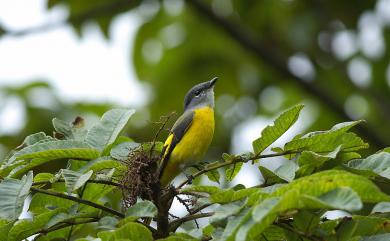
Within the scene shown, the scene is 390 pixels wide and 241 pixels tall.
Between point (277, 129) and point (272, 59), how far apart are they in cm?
407

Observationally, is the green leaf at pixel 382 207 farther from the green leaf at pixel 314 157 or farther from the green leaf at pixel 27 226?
the green leaf at pixel 27 226

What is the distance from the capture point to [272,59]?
6934mm

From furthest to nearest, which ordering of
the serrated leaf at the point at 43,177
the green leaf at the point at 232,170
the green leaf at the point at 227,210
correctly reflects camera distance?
the green leaf at the point at 232,170, the serrated leaf at the point at 43,177, the green leaf at the point at 227,210

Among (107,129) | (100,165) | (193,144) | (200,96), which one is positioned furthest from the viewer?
(200,96)

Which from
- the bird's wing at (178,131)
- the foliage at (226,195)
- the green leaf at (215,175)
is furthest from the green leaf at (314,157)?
the bird's wing at (178,131)

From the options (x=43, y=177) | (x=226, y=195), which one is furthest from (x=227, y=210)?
(x=43, y=177)

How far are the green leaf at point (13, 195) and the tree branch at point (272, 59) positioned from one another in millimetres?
4119

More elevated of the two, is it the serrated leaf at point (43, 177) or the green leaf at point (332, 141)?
the green leaf at point (332, 141)

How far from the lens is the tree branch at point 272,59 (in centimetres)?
673

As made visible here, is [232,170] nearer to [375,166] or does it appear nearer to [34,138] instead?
[375,166]

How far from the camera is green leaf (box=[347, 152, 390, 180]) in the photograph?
2.62 meters

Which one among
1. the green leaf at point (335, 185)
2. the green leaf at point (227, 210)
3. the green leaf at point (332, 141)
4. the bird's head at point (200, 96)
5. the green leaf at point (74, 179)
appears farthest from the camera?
the bird's head at point (200, 96)

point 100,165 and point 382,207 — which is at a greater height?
point 100,165

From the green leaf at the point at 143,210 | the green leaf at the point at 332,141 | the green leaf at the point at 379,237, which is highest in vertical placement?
the green leaf at the point at 332,141
